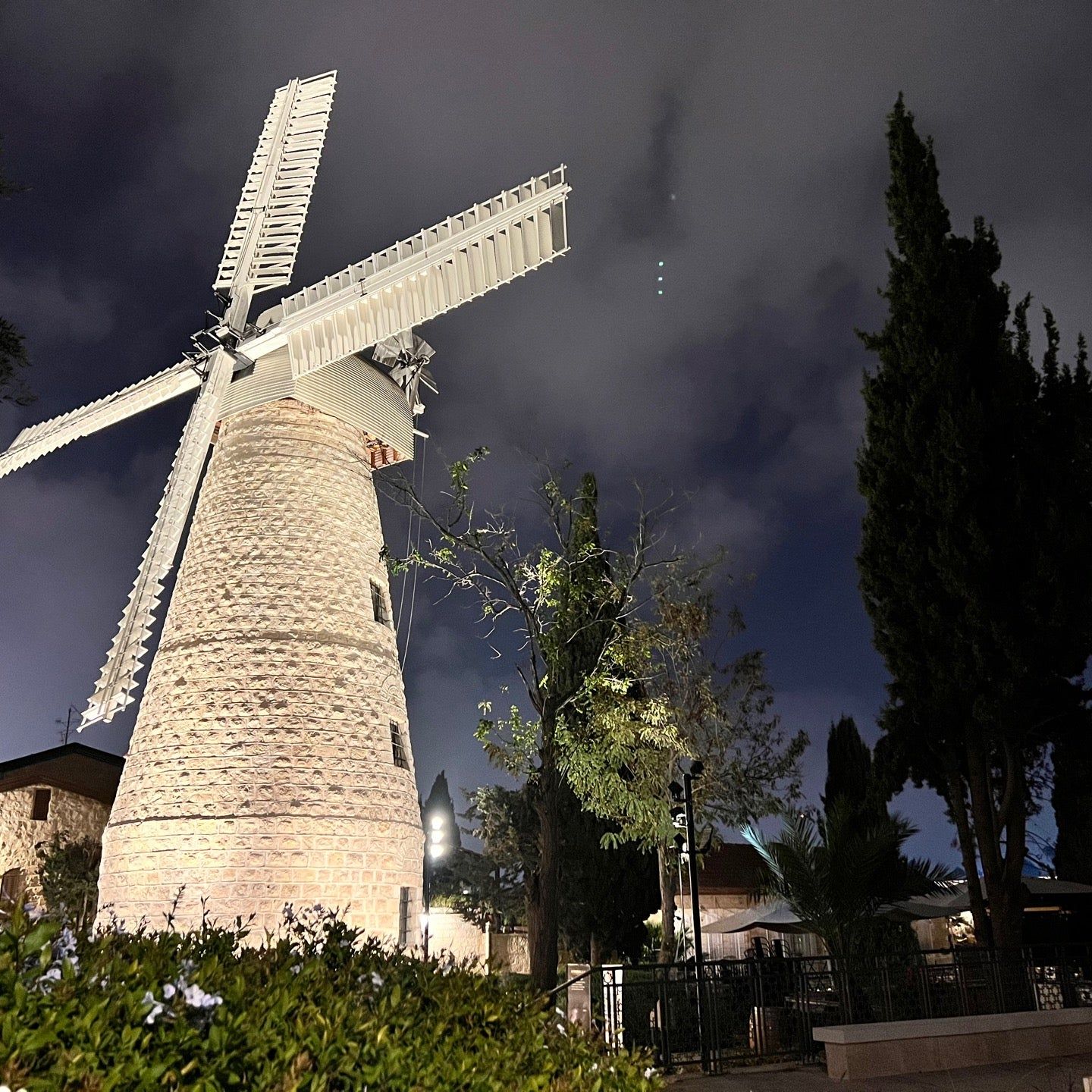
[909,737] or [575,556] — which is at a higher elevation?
[575,556]

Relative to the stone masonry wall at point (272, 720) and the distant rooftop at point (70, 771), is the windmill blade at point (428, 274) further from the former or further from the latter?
the distant rooftop at point (70, 771)

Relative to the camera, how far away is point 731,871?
27.2m

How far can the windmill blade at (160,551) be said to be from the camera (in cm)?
1412

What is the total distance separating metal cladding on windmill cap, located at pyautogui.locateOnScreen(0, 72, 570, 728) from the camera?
14156 millimetres

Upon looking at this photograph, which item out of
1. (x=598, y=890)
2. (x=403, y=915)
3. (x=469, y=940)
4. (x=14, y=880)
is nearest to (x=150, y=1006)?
(x=403, y=915)

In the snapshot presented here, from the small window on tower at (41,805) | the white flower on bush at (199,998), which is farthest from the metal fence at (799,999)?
the small window on tower at (41,805)

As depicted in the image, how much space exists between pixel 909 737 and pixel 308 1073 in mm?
12394

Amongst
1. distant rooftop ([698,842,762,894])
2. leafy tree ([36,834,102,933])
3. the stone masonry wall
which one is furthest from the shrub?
distant rooftop ([698,842,762,894])

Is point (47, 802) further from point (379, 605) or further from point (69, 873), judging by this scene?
point (379, 605)

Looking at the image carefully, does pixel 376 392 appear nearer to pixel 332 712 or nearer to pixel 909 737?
pixel 332 712

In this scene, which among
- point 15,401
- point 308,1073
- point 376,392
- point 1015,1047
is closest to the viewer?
point 308,1073

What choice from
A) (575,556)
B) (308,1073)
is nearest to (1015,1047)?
(575,556)

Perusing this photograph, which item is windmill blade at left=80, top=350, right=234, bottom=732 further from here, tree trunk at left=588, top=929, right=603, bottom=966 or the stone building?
tree trunk at left=588, top=929, right=603, bottom=966

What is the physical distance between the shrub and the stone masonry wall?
28.9 feet
